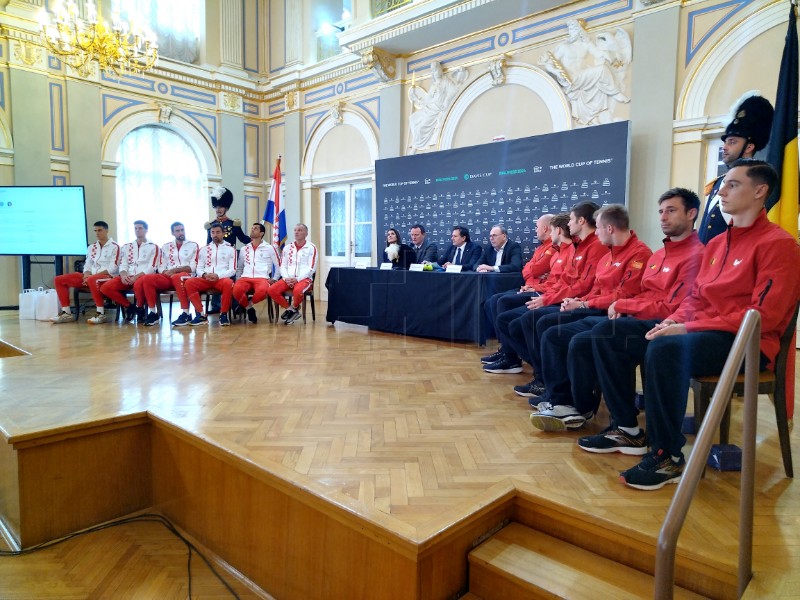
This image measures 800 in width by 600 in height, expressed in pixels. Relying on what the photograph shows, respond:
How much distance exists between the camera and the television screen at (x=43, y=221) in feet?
19.9

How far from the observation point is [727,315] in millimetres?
1784

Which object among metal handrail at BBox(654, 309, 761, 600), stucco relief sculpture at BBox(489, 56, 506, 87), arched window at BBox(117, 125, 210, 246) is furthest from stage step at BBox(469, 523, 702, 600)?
arched window at BBox(117, 125, 210, 246)

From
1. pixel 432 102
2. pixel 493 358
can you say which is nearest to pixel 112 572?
pixel 493 358

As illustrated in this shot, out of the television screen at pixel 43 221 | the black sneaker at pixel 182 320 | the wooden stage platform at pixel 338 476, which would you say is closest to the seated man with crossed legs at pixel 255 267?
the black sneaker at pixel 182 320

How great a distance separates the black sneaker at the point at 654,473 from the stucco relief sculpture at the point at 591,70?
13.4 feet

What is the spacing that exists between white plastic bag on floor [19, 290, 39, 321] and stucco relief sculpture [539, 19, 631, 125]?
241 inches

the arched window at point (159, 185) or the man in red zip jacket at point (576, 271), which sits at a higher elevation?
the arched window at point (159, 185)

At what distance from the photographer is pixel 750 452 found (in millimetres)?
1271

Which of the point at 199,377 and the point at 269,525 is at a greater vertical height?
the point at 199,377

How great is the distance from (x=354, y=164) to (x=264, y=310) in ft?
8.53

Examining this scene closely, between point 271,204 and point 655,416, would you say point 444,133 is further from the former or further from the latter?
point 655,416

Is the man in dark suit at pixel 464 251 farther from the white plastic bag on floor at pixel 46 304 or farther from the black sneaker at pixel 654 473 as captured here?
the white plastic bag on floor at pixel 46 304

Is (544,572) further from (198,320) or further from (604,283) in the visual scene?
(198,320)

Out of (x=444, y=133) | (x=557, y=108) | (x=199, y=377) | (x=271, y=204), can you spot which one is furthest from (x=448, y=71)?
(x=199, y=377)
